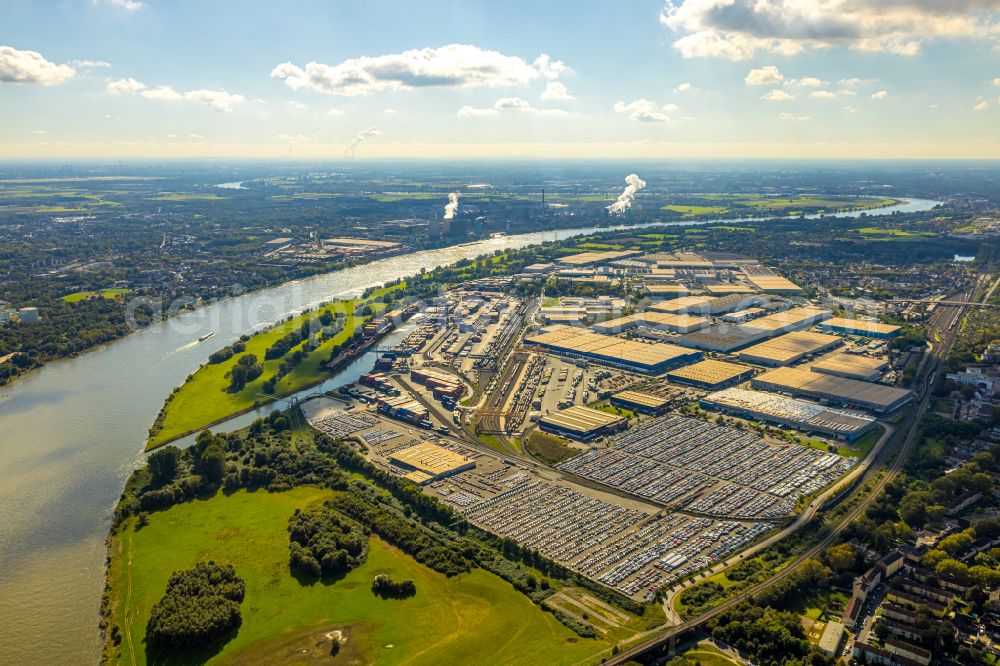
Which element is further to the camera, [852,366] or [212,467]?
[852,366]

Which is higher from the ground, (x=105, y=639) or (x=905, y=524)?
(x=905, y=524)

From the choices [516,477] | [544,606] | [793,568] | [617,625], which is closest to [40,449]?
[516,477]

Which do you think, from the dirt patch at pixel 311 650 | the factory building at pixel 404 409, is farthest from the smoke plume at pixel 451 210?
the dirt patch at pixel 311 650

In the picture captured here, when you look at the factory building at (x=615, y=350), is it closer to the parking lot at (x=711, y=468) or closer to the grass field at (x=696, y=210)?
the parking lot at (x=711, y=468)

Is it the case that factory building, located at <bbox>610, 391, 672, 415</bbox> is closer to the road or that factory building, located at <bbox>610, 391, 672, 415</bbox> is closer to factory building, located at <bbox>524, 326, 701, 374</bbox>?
factory building, located at <bbox>524, 326, 701, 374</bbox>

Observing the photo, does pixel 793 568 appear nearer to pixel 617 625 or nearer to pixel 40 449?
pixel 617 625

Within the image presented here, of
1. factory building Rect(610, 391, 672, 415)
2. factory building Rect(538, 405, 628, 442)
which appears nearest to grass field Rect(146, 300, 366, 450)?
factory building Rect(538, 405, 628, 442)

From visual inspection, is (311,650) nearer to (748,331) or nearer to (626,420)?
(626,420)

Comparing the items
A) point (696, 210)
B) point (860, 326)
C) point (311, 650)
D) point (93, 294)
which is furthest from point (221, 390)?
point (696, 210)
